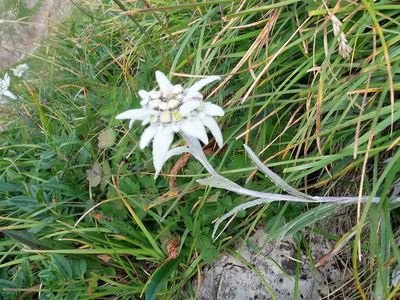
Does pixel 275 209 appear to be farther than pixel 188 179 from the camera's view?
No

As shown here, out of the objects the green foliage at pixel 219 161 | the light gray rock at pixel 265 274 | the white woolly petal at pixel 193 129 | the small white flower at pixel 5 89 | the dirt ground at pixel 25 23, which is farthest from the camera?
the dirt ground at pixel 25 23

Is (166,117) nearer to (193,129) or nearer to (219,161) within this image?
(193,129)

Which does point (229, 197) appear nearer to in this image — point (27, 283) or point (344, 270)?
point (344, 270)

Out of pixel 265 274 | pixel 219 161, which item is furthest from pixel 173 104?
pixel 265 274

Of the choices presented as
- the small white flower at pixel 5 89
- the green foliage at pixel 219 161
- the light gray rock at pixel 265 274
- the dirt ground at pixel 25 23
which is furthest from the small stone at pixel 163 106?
the dirt ground at pixel 25 23

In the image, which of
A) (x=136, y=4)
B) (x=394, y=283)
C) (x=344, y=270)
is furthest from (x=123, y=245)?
(x=136, y=4)

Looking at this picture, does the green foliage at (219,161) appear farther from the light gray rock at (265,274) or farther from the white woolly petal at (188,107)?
the white woolly petal at (188,107)

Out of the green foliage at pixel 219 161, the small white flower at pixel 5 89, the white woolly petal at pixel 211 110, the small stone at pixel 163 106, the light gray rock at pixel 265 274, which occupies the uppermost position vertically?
the small stone at pixel 163 106
